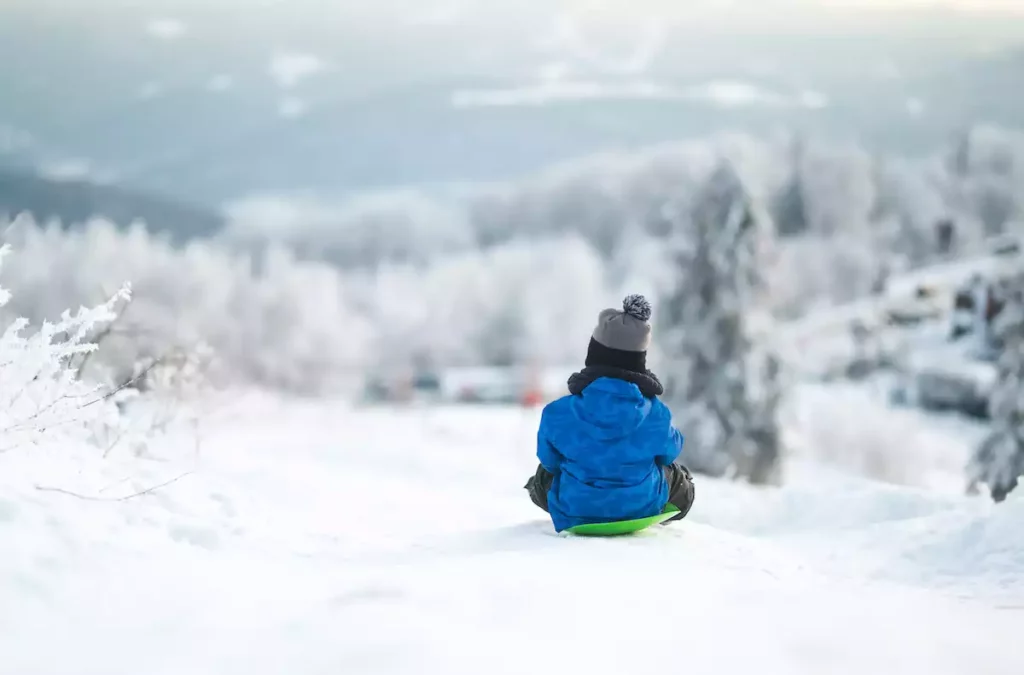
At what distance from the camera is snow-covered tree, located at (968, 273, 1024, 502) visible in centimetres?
1276

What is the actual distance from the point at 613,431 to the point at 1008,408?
1140 centimetres

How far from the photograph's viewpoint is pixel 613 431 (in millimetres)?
3977

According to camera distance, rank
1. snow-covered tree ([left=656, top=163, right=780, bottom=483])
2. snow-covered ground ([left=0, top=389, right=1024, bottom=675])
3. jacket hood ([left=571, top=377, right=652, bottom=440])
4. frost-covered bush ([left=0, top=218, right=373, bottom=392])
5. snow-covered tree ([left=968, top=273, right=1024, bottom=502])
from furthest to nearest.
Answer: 1. frost-covered bush ([left=0, top=218, right=373, bottom=392])
2. snow-covered tree ([left=656, top=163, right=780, bottom=483])
3. snow-covered tree ([left=968, top=273, right=1024, bottom=502])
4. jacket hood ([left=571, top=377, right=652, bottom=440])
5. snow-covered ground ([left=0, top=389, right=1024, bottom=675])

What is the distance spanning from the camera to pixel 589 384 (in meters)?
4.01

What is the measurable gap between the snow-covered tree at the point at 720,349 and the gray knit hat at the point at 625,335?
12248 mm

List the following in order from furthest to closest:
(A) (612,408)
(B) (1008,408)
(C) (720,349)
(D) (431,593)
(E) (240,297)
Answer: (E) (240,297)
(C) (720,349)
(B) (1008,408)
(A) (612,408)
(D) (431,593)

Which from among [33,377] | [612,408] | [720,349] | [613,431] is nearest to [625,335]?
[612,408]

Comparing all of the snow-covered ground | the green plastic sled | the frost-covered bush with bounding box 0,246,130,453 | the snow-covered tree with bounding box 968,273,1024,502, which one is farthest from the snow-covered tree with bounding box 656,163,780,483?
the frost-covered bush with bounding box 0,246,130,453

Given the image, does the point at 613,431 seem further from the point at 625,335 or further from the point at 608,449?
the point at 625,335

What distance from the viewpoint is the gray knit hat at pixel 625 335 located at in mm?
3953

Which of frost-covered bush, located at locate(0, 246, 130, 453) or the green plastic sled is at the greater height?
frost-covered bush, located at locate(0, 246, 130, 453)

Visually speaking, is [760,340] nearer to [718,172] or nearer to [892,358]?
[718,172]

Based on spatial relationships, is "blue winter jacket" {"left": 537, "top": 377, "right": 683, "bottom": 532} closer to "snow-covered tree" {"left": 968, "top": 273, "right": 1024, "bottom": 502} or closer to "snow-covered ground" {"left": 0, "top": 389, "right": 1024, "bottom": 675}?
"snow-covered ground" {"left": 0, "top": 389, "right": 1024, "bottom": 675}

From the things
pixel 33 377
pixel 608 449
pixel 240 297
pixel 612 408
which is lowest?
pixel 240 297
